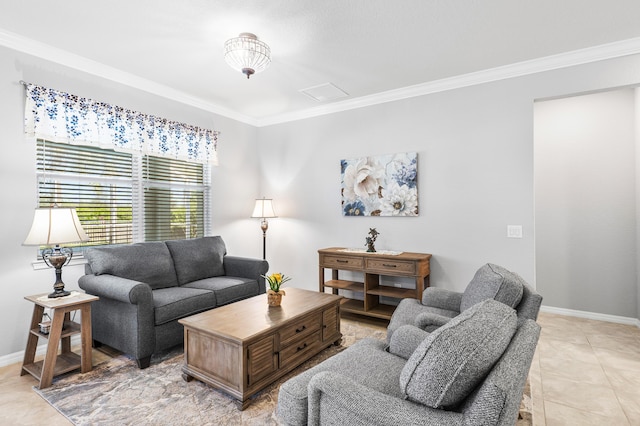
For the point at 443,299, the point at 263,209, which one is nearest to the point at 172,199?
the point at 263,209

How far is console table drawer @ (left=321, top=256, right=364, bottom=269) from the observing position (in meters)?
3.82

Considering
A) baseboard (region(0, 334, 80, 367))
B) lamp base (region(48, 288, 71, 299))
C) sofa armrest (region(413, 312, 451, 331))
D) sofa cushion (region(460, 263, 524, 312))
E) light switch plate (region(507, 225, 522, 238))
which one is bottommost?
baseboard (region(0, 334, 80, 367))

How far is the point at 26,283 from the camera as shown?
2908mm

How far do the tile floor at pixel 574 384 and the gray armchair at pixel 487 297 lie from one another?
0.73 m

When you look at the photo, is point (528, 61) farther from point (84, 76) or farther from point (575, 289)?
point (84, 76)

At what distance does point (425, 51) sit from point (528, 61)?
1.09 m

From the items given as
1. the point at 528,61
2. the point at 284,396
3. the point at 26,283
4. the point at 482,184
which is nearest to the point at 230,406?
the point at 284,396

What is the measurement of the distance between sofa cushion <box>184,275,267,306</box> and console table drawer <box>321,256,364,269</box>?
0.87 meters

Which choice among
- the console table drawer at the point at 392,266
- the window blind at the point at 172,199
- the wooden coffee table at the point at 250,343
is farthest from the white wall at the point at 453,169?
the wooden coffee table at the point at 250,343

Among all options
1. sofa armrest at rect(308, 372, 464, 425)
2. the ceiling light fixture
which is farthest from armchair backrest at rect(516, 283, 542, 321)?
the ceiling light fixture

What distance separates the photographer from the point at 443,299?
9.09 feet

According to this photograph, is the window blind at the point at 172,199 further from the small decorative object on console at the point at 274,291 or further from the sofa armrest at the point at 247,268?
the small decorative object on console at the point at 274,291

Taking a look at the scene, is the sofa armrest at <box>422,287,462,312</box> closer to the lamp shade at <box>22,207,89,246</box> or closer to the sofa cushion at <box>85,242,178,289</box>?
the sofa cushion at <box>85,242,178,289</box>

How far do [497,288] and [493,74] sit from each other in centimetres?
253
